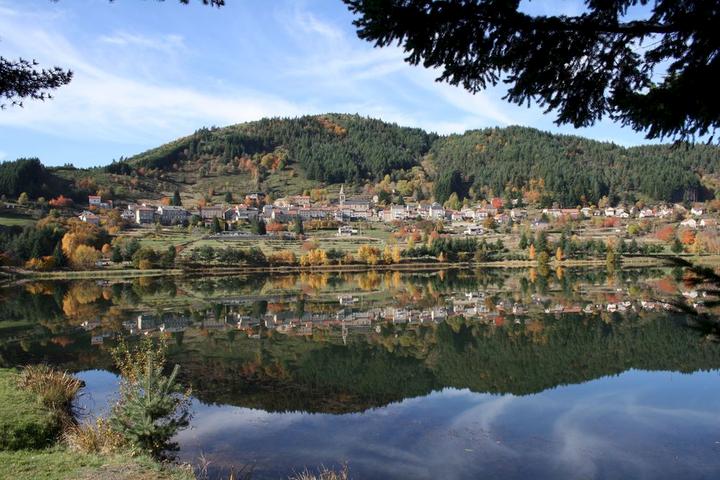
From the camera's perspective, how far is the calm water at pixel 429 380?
10.8 meters

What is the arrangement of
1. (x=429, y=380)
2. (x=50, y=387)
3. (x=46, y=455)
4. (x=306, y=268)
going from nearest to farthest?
(x=46, y=455), (x=50, y=387), (x=429, y=380), (x=306, y=268)

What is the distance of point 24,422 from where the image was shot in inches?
392

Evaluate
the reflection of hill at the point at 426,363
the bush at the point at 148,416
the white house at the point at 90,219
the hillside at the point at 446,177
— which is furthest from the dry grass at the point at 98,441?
the hillside at the point at 446,177

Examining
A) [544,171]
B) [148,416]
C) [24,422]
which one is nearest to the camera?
[148,416]

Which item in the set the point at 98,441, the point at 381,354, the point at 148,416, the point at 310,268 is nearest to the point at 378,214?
the point at 310,268

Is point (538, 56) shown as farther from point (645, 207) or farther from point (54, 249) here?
point (645, 207)

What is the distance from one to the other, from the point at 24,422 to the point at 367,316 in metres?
23.1

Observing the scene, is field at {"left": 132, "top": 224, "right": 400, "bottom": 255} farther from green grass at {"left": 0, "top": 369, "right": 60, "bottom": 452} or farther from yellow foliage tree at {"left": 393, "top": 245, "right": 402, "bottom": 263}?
green grass at {"left": 0, "top": 369, "right": 60, "bottom": 452}

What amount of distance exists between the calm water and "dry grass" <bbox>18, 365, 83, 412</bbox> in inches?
37.4

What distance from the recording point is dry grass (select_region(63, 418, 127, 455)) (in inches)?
347

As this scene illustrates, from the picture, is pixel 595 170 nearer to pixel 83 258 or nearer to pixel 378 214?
pixel 378 214

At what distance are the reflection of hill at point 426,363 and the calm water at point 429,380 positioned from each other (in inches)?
3.5

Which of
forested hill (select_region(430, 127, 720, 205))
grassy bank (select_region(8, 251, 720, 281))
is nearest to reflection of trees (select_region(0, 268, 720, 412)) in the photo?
grassy bank (select_region(8, 251, 720, 281))

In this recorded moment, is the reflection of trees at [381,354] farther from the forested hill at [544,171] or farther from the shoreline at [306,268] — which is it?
the forested hill at [544,171]
